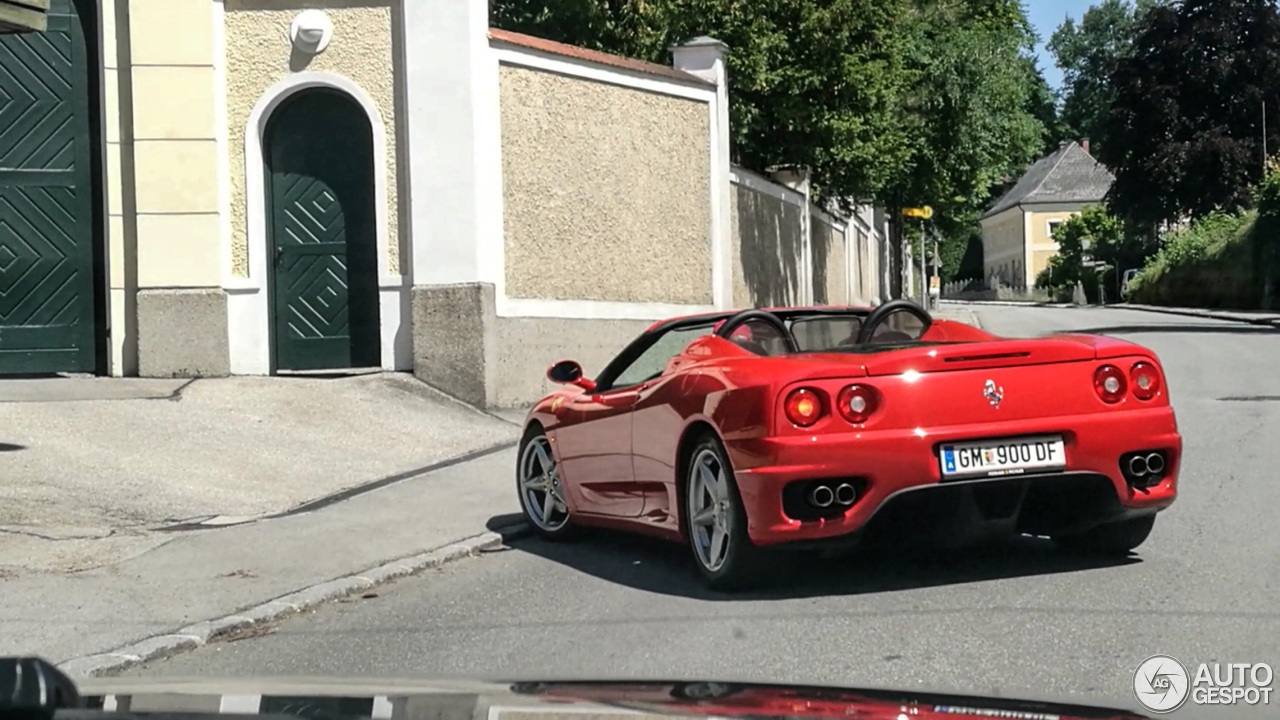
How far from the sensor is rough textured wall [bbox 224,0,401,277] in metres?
15.4

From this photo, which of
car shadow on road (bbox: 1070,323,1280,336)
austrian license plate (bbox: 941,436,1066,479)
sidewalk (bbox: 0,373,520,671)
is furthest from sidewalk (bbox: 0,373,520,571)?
car shadow on road (bbox: 1070,323,1280,336)

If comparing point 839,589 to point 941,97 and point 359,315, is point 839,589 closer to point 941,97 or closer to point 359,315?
point 359,315

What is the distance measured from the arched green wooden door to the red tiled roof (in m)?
1.59

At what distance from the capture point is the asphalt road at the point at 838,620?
18.1 feet

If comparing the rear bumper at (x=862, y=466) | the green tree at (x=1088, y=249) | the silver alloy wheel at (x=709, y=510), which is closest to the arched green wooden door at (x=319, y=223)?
the silver alloy wheel at (x=709, y=510)

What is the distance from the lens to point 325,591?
755 cm

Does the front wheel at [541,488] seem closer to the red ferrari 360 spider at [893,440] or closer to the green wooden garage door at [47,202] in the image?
the red ferrari 360 spider at [893,440]

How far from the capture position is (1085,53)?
112 meters

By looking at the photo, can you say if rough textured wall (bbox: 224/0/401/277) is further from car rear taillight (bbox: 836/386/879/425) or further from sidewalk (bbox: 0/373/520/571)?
car rear taillight (bbox: 836/386/879/425)

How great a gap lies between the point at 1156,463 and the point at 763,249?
17.5 m

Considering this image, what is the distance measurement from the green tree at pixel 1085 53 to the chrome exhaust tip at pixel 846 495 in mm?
105607

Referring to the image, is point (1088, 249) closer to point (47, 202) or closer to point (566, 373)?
point (47, 202)

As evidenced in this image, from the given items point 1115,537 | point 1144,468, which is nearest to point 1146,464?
point 1144,468

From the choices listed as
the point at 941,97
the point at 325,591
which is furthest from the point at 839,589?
the point at 941,97
